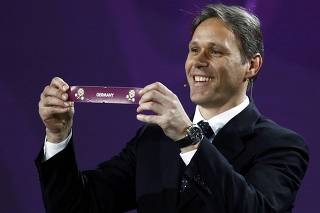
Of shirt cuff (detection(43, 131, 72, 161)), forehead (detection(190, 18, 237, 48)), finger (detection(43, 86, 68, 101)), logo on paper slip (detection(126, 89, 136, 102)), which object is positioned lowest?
shirt cuff (detection(43, 131, 72, 161))

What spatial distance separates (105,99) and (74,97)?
0.10 m

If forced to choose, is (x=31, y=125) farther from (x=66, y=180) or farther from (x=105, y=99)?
(x=105, y=99)

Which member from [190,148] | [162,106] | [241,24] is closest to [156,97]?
[162,106]

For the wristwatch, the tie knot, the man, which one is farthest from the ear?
the wristwatch

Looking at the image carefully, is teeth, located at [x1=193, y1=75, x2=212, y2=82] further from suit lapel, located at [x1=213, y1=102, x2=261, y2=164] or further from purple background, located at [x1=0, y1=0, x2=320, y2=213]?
purple background, located at [x1=0, y1=0, x2=320, y2=213]

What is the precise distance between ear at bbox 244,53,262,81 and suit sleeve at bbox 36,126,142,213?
0.39m

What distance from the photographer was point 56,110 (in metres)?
1.59

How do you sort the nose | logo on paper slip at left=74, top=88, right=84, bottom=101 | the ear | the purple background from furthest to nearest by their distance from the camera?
the purple background
the ear
the nose
logo on paper slip at left=74, top=88, right=84, bottom=101

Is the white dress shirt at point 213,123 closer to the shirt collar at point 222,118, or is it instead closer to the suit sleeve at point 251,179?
the shirt collar at point 222,118

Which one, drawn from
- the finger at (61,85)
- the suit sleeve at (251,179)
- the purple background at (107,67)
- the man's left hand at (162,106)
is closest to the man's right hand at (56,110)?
the finger at (61,85)

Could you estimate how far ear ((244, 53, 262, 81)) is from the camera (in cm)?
180

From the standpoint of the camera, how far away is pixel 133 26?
2.48m

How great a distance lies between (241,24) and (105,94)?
0.48 meters

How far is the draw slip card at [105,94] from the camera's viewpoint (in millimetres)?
1450
